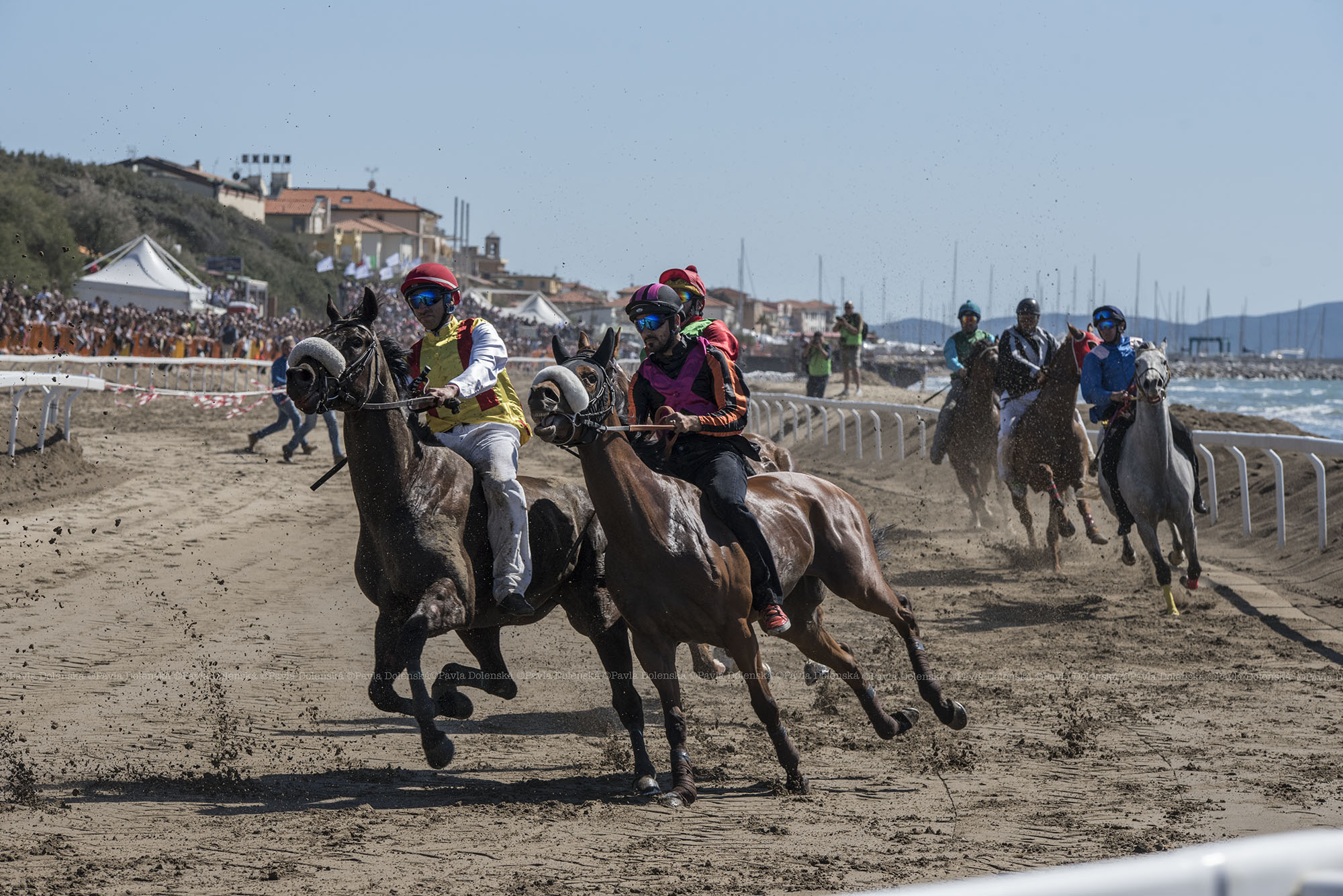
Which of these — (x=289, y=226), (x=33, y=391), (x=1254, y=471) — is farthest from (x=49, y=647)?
(x=289, y=226)

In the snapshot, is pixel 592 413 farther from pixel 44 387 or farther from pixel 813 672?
pixel 44 387

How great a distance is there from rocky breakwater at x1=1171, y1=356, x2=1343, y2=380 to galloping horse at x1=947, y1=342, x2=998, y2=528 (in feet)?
423

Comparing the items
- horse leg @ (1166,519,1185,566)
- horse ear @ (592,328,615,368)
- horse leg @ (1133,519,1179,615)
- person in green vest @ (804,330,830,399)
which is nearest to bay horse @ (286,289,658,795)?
horse ear @ (592,328,615,368)

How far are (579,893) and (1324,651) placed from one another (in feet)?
22.1

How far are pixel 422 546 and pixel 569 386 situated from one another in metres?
1.17

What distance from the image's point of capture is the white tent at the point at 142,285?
143ft

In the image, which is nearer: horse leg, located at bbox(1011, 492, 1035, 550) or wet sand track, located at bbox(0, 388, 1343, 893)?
wet sand track, located at bbox(0, 388, 1343, 893)

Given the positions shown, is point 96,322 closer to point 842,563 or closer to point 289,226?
point 842,563

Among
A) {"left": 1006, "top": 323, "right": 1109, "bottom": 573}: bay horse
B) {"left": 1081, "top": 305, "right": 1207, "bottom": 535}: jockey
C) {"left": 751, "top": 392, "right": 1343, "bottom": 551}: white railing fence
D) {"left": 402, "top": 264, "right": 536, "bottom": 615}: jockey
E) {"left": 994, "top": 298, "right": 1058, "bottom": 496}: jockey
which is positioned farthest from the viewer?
{"left": 994, "top": 298, "right": 1058, "bottom": 496}: jockey

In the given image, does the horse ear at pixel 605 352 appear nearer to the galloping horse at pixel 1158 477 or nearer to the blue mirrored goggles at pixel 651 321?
the blue mirrored goggles at pixel 651 321

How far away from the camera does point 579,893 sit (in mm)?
4867

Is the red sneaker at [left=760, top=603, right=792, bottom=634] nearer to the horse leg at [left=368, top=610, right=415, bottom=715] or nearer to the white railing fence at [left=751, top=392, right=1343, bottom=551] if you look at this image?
the horse leg at [left=368, top=610, right=415, bottom=715]

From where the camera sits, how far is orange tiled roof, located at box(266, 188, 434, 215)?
108 m

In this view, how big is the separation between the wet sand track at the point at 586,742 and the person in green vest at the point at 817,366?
16.3 m
